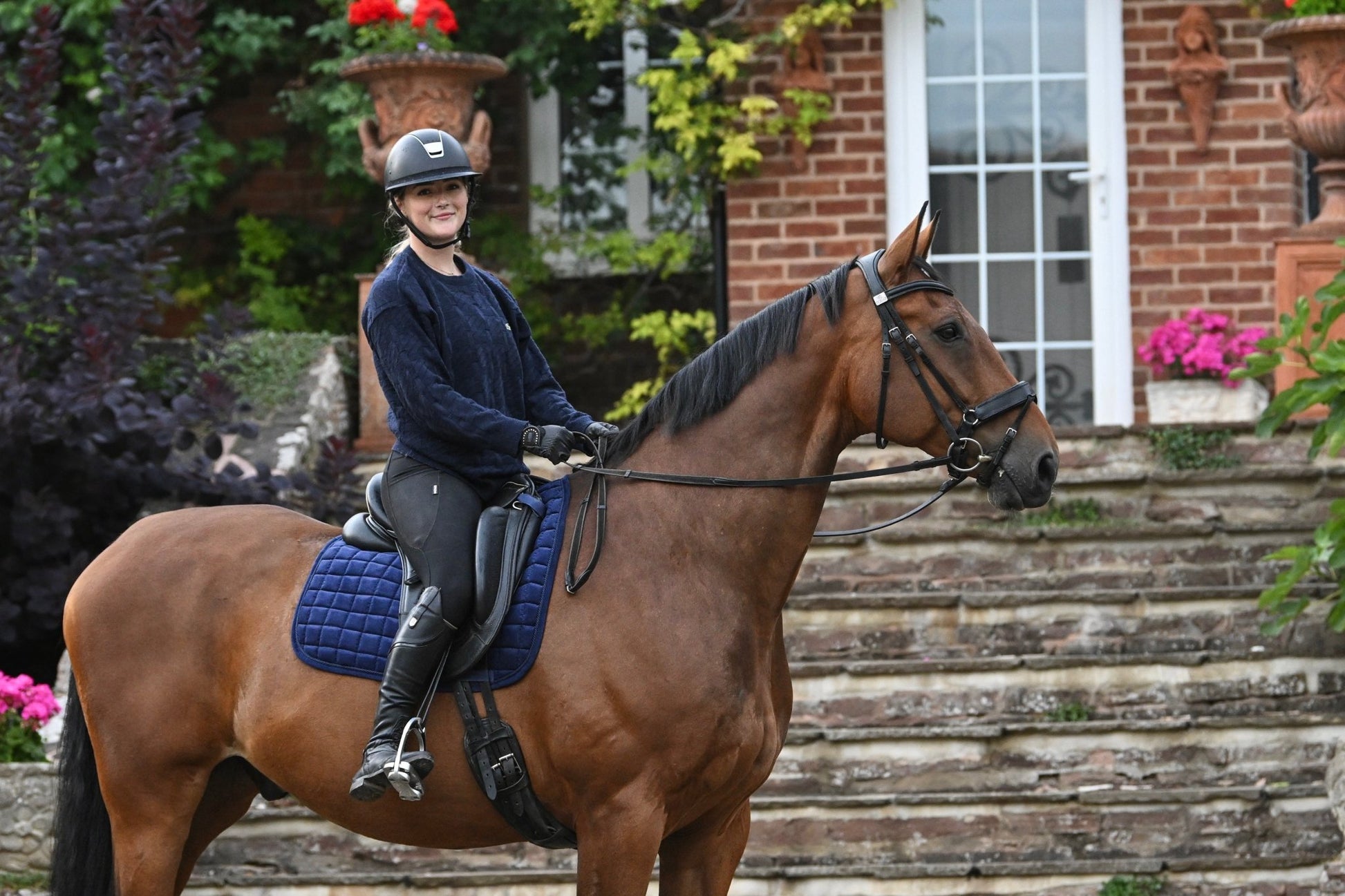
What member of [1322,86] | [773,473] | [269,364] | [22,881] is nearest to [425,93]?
[269,364]

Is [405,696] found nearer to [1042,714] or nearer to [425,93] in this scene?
[1042,714]

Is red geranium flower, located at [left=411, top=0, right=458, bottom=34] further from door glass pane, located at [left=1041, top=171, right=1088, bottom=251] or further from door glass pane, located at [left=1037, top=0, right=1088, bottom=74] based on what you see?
door glass pane, located at [left=1041, top=171, right=1088, bottom=251]

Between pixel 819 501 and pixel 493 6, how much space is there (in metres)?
6.33

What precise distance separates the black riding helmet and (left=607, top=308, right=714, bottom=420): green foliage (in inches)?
193

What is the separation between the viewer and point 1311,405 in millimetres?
5836

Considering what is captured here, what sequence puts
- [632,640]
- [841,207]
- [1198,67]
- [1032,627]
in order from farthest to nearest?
[841,207], [1198,67], [1032,627], [632,640]

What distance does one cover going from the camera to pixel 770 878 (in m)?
5.28

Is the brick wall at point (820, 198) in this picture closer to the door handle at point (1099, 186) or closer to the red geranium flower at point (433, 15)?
the door handle at point (1099, 186)

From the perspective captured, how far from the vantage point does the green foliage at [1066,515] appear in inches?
272

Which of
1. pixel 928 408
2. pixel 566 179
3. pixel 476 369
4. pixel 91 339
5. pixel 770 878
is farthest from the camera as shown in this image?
pixel 566 179

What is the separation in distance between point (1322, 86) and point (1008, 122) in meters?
1.80

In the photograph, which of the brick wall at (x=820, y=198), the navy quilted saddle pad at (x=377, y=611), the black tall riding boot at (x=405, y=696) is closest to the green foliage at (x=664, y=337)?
the brick wall at (x=820, y=198)

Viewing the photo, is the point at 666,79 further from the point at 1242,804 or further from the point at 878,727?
the point at 1242,804

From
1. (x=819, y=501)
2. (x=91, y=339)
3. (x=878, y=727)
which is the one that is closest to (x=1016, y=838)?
(x=878, y=727)
